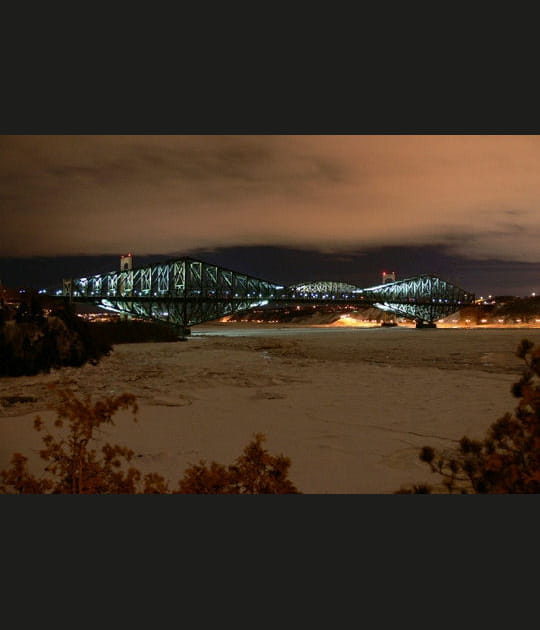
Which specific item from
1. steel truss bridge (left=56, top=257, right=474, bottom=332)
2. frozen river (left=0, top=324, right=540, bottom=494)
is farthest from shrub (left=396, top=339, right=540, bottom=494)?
steel truss bridge (left=56, top=257, right=474, bottom=332)

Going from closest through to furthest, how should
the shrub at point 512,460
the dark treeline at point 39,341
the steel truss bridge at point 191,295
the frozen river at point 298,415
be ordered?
the shrub at point 512,460
the frozen river at point 298,415
the dark treeline at point 39,341
the steel truss bridge at point 191,295

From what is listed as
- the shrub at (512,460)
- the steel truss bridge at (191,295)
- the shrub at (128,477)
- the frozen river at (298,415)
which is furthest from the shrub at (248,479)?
the steel truss bridge at (191,295)

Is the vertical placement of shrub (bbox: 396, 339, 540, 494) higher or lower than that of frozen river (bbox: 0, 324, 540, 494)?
higher

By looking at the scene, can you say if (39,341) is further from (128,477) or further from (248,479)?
(248,479)

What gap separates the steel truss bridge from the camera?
161ft

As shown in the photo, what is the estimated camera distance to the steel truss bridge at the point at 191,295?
49000mm

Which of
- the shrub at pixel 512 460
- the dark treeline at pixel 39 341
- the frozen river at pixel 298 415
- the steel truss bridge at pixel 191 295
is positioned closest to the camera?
the shrub at pixel 512 460

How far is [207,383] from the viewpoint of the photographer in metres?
10.4

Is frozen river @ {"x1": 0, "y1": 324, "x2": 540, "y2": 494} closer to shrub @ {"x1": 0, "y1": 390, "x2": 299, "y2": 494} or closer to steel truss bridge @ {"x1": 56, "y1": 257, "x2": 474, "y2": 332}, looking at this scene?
shrub @ {"x1": 0, "y1": 390, "x2": 299, "y2": 494}

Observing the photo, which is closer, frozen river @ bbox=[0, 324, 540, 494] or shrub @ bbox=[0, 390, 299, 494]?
shrub @ bbox=[0, 390, 299, 494]

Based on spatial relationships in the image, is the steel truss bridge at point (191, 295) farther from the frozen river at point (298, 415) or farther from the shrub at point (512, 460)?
the shrub at point (512, 460)

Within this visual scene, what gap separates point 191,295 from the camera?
199ft

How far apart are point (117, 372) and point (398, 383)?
23.1 ft

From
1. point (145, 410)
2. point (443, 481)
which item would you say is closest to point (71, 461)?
point (145, 410)
